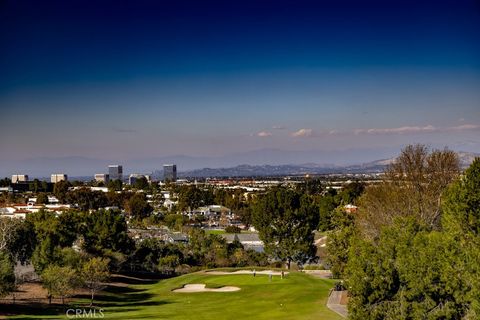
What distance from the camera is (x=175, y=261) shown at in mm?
48438

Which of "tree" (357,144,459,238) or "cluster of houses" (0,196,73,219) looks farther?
"cluster of houses" (0,196,73,219)

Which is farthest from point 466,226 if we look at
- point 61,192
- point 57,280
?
point 61,192

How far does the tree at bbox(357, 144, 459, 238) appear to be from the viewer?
104 ft

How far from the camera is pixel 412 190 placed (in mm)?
32375

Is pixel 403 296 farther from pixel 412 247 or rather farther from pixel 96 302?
pixel 96 302

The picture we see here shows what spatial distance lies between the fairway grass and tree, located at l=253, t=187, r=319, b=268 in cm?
1075

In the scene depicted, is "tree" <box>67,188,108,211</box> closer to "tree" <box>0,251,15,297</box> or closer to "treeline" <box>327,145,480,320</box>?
"tree" <box>0,251,15,297</box>

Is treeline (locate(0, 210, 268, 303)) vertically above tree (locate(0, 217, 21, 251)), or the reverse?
tree (locate(0, 217, 21, 251))

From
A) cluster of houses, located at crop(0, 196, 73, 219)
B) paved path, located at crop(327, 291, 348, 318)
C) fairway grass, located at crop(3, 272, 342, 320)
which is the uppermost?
cluster of houses, located at crop(0, 196, 73, 219)

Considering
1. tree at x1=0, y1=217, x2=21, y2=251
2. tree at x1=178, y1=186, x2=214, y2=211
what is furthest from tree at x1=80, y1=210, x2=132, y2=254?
tree at x1=178, y1=186, x2=214, y2=211

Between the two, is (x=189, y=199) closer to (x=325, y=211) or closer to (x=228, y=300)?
(x=325, y=211)

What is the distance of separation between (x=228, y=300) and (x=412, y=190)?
12.9 meters

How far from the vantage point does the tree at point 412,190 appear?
31609 mm

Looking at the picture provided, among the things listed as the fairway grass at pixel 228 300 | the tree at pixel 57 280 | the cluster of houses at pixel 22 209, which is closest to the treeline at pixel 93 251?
the tree at pixel 57 280
